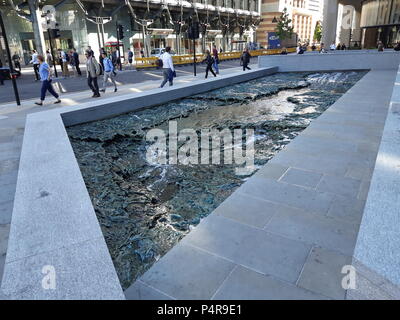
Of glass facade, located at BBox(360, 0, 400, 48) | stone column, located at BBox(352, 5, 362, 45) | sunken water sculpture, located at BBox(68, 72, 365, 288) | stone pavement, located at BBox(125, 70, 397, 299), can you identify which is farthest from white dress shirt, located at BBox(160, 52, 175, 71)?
stone column, located at BBox(352, 5, 362, 45)

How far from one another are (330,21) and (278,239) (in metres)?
41.7

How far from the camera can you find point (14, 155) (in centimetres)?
573

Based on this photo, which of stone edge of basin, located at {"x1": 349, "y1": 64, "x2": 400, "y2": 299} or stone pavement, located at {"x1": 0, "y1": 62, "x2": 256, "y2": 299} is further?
stone pavement, located at {"x1": 0, "y1": 62, "x2": 256, "y2": 299}

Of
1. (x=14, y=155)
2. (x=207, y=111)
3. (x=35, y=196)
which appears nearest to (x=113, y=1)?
(x=207, y=111)

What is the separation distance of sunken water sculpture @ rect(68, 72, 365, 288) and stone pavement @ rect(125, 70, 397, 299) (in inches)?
17.8

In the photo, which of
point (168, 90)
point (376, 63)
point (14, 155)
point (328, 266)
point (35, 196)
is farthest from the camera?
point (376, 63)

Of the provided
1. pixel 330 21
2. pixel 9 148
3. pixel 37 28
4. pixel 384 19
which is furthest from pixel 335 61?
pixel 384 19

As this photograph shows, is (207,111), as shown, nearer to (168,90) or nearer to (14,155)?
(168,90)

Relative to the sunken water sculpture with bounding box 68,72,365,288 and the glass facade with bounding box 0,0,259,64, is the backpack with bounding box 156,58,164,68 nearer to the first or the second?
the glass facade with bounding box 0,0,259,64

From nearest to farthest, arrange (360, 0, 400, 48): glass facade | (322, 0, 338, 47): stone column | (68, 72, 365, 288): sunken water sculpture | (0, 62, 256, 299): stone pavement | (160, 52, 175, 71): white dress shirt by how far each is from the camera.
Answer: (68, 72, 365, 288): sunken water sculpture
(0, 62, 256, 299): stone pavement
(160, 52, 175, 71): white dress shirt
(360, 0, 400, 48): glass facade
(322, 0, 338, 47): stone column

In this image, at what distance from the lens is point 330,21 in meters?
37.3

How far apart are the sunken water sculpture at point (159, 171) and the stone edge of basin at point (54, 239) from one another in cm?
50

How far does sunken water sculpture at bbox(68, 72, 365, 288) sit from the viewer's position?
3.39 meters
